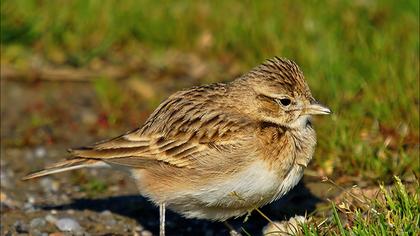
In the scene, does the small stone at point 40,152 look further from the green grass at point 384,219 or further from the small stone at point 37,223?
the green grass at point 384,219

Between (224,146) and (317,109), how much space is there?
2.52ft

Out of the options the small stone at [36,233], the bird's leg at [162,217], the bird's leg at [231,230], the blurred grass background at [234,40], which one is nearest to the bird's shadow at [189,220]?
the bird's leg at [231,230]

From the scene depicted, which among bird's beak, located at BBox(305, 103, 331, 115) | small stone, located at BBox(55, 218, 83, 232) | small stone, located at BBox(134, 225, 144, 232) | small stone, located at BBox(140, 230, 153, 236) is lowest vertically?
small stone, located at BBox(55, 218, 83, 232)

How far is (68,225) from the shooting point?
7.81 m

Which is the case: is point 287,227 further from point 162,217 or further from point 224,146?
point 162,217

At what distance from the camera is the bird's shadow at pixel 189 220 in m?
7.88

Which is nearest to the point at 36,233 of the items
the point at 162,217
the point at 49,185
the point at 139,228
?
the point at 139,228

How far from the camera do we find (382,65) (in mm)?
9422

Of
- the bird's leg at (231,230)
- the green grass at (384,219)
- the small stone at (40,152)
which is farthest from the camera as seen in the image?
the small stone at (40,152)

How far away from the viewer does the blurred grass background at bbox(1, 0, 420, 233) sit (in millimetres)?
Result: 9328

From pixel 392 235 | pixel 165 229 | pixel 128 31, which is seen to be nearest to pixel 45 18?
pixel 128 31

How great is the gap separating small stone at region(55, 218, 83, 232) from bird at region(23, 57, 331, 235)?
63 cm

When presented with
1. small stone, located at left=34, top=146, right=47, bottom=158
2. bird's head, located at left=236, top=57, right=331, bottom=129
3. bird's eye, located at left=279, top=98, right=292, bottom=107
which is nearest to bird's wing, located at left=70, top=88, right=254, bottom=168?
bird's head, located at left=236, top=57, right=331, bottom=129

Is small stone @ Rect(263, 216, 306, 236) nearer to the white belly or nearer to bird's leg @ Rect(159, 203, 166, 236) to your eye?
the white belly
